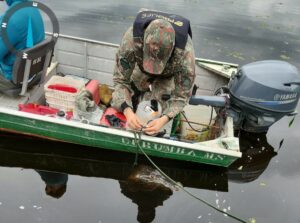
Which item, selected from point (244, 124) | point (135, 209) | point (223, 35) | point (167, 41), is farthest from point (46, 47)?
point (223, 35)

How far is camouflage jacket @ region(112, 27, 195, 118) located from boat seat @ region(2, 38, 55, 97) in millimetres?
1126

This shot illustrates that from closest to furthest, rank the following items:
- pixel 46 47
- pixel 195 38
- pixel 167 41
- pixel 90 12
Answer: pixel 167 41 → pixel 46 47 → pixel 195 38 → pixel 90 12

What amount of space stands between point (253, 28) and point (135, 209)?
372 inches

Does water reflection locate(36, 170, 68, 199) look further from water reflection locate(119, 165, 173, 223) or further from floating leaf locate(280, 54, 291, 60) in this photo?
floating leaf locate(280, 54, 291, 60)

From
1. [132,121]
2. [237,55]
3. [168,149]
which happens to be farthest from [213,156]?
[237,55]

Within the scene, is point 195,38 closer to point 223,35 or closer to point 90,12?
point 223,35

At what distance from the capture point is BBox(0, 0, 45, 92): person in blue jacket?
15.3ft

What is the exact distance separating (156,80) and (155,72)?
0.82 metres

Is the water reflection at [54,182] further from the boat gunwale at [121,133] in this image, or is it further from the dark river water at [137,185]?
the boat gunwale at [121,133]

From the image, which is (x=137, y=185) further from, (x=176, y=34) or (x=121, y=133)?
(x=176, y=34)

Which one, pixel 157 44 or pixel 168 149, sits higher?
pixel 157 44

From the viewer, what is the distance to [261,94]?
17.0ft

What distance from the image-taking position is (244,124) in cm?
571

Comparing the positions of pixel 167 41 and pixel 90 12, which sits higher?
pixel 167 41
